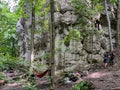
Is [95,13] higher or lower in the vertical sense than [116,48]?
higher

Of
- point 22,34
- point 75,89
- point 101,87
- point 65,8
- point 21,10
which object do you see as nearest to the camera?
point 75,89

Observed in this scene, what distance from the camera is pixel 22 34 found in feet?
76.7

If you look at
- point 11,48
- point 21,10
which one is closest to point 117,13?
point 21,10

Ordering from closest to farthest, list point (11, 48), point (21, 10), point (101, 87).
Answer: point (101, 87) < point (21, 10) < point (11, 48)

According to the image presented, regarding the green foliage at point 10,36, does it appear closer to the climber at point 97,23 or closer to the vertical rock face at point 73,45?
the vertical rock face at point 73,45

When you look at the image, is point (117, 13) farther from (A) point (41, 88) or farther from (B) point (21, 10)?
(A) point (41, 88)

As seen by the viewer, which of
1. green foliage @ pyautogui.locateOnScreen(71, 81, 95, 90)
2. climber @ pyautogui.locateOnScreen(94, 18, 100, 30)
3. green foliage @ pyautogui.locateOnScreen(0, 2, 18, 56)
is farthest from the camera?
green foliage @ pyautogui.locateOnScreen(0, 2, 18, 56)

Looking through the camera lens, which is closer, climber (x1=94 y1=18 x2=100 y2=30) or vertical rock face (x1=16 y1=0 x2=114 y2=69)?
vertical rock face (x1=16 y1=0 x2=114 y2=69)

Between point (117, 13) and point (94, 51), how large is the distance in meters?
3.96

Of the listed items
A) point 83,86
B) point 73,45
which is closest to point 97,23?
point 73,45

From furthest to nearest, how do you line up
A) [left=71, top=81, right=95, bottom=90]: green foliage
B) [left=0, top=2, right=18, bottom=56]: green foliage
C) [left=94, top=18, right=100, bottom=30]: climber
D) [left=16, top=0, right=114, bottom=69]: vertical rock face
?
1. [left=0, top=2, right=18, bottom=56]: green foliage
2. [left=94, top=18, right=100, bottom=30]: climber
3. [left=16, top=0, right=114, bottom=69]: vertical rock face
4. [left=71, top=81, right=95, bottom=90]: green foliage

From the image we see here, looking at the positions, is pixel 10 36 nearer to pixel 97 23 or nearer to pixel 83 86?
pixel 97 23

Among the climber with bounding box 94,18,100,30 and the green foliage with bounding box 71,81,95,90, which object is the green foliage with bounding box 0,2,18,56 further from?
the green foliage with bounding box 71,81,95,90

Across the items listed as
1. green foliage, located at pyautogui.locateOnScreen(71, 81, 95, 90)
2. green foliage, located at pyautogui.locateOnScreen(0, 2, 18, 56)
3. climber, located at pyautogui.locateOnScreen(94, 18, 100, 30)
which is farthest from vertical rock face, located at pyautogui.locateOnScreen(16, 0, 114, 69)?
green foliage, located at pyautogui.locateOnScreen(0, 2, 18, 56)
